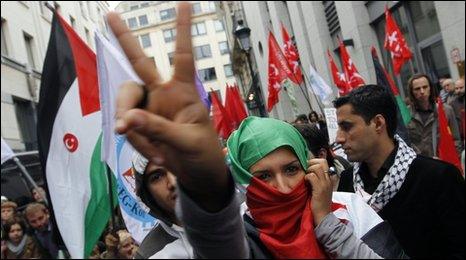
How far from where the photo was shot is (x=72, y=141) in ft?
14.3

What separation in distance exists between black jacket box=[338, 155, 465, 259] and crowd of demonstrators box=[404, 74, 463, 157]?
264 cm

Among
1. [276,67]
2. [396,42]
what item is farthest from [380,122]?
[396,42]

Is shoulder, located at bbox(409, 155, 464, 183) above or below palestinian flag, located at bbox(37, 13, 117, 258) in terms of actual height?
below

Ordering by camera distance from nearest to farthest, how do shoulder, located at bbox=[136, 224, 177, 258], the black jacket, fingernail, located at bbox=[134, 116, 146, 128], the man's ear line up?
fingernail, located at bbox=[134, 116, 146, 128] → shoulder, located at bbox=[136, 224, 177, 258] → the black jacket → the man's ear

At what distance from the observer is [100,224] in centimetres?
420

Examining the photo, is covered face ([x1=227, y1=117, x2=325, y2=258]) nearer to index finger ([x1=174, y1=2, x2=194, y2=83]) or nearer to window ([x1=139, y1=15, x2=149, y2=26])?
index finger ([x1=174, y1=2, x2=194, y2=83])

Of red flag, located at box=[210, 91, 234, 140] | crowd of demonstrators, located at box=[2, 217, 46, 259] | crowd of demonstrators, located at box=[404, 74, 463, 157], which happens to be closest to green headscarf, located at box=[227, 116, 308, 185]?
crowd of demonstrators, located at box=[404, 74, 463, 157]

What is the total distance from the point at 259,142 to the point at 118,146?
6.49 feet

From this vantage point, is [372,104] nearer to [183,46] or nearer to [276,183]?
[276,183]

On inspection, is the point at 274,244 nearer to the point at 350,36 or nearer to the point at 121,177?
the point at 121,177

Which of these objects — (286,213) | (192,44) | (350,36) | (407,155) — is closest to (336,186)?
(407,155)

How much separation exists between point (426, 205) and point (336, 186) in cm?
85

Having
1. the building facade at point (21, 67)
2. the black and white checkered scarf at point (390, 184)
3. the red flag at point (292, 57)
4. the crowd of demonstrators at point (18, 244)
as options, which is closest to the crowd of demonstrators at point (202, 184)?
the black and white checkered scarf at point (390, 184)

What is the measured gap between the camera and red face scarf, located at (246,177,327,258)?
1571 mm
